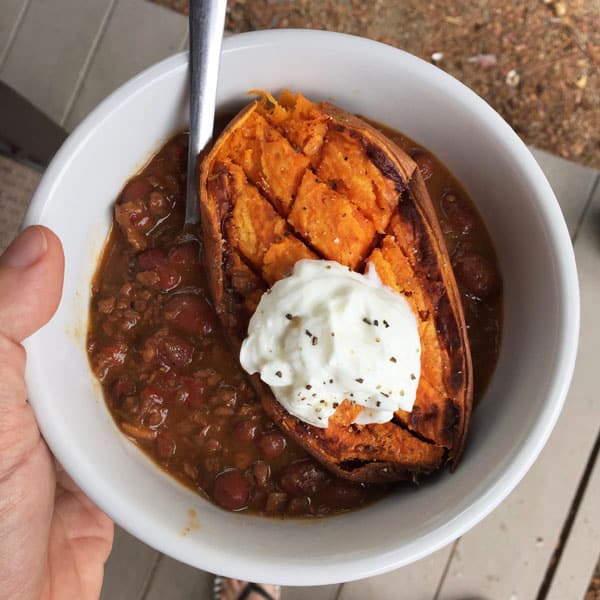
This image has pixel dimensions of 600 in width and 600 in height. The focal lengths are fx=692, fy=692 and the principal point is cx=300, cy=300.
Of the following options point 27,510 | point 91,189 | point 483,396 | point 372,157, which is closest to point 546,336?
point 483,396

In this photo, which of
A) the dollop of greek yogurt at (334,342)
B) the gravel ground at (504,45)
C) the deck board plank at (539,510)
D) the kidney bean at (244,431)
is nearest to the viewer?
the dollop of greek yogurt at (334,342)

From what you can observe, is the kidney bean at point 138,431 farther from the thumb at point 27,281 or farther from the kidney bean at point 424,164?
the kidney bean at point 424,164

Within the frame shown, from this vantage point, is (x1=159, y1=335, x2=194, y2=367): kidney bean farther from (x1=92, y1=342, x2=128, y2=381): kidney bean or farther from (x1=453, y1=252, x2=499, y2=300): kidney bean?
(x1=453, y1=252, x2=499, y2=300): kidney bean

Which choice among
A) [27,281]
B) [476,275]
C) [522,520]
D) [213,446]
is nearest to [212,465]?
[213,446]

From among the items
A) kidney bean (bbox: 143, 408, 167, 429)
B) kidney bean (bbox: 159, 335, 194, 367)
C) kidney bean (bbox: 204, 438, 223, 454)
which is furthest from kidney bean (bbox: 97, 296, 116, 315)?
kidney bean (bbox: 204, 438, 223, 454)

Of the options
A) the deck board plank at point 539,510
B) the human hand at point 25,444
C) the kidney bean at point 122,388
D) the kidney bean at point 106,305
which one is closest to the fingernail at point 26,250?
the human hand at point 25,444

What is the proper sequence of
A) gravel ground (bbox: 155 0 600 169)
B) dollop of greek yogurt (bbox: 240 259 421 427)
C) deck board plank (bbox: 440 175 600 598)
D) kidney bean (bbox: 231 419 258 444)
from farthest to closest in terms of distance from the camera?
gravel ground (bbox: 155 0 600 169)
deck board plank (bbox: 440 175 600 598)
kidney bean (bbox: 231 419 258 444)
dollop of greek yogurt (bbox: 240 259 421 427)

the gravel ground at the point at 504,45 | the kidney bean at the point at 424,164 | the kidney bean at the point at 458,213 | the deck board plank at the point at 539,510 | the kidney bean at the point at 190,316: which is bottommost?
the deck board plank at the point at 539,510

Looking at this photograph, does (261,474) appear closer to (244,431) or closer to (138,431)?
(244,431)
